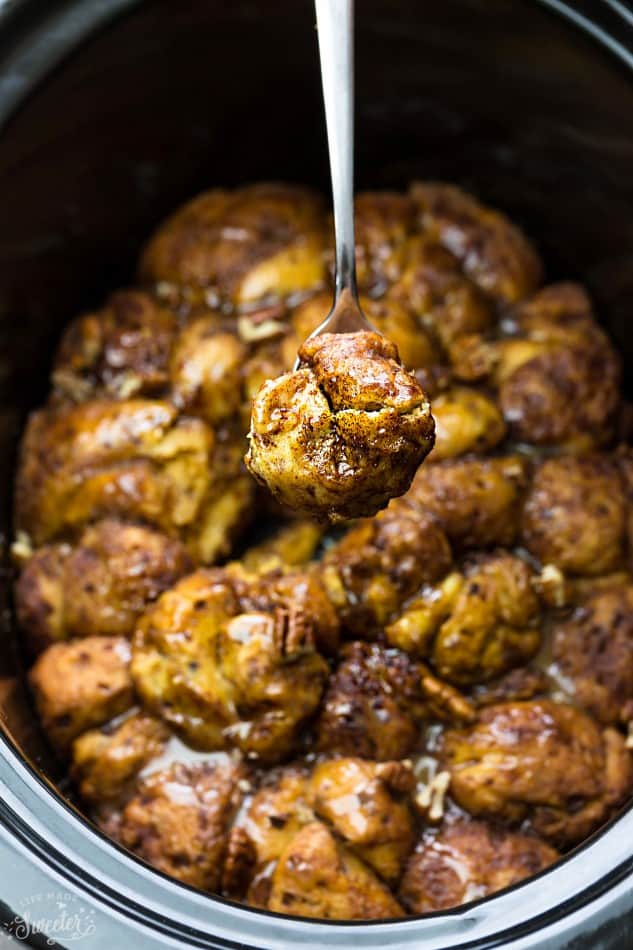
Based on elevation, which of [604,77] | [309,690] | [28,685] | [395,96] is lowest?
[28,685]

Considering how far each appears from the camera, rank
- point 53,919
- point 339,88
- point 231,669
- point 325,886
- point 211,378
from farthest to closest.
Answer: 1. point 211,378
2. point 231,669
3. point 325,886
4. point 339,88
5. point 53,919

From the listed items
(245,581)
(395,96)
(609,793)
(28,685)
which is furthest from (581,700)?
(395,96)

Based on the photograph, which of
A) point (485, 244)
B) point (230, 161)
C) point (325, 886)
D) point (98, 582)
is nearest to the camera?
point (325, 886)

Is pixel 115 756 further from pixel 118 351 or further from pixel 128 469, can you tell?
pixel 118 351

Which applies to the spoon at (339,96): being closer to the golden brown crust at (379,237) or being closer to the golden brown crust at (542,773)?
the golden brown crust at (379,237)

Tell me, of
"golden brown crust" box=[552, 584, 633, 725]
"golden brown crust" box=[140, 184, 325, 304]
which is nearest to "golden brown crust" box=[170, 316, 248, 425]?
"golden brown crust" box=[140, 184, 325, 304]

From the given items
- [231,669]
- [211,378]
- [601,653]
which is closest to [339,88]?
[211,378]

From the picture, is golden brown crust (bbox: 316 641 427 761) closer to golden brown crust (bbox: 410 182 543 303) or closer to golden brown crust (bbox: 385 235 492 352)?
golden brown crust (bbox: 385 235 492 352)

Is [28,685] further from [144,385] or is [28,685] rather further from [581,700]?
[581,700]
